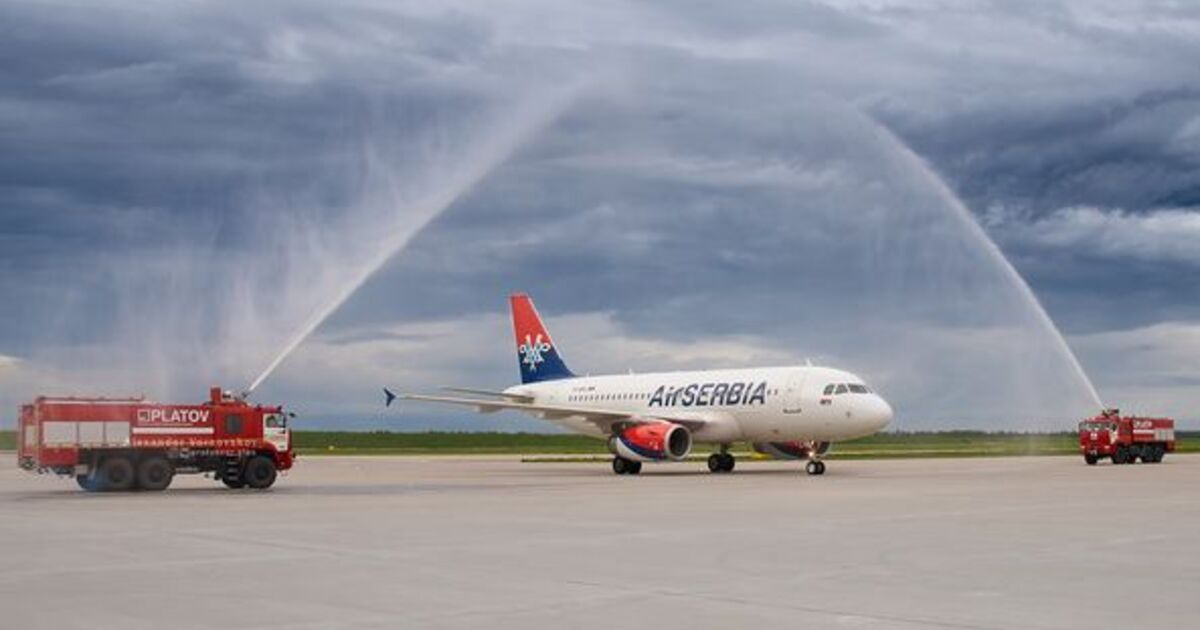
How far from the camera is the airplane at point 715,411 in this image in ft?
164

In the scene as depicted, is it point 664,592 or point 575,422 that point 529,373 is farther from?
point 664,592

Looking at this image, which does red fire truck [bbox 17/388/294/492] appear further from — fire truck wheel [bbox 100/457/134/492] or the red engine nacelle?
the red engine nacelle

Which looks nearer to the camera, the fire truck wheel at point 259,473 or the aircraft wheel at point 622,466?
the fire truck wheel at point 259,473

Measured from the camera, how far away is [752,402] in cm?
5275

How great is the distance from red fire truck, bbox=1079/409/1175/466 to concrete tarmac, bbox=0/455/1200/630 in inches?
1405

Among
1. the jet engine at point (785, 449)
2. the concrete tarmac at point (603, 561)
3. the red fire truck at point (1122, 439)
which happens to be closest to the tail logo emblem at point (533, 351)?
the jet engine at point (785, 449)

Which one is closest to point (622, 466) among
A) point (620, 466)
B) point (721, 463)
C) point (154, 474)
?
point (620, 466)

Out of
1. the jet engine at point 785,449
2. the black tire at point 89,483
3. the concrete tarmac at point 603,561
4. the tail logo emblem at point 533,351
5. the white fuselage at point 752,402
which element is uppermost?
the tail logo emblem at point 533,351

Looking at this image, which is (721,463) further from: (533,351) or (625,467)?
(533,351)

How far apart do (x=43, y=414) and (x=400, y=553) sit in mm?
20981

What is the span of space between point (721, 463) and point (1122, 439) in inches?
985

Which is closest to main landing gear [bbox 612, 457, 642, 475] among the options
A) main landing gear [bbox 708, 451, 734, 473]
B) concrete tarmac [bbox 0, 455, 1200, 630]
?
main landing gear [bbox 708, 451, 734, 473]

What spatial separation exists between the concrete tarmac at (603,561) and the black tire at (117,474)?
295cm

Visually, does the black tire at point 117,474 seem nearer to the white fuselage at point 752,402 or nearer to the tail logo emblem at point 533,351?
the white fuselage at point 752,402
